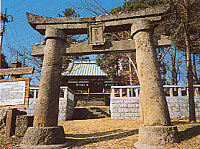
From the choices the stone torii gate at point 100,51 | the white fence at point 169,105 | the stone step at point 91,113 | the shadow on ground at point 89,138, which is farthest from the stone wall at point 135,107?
the stone torii gate at point 100,51

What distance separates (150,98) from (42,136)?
3123 mm

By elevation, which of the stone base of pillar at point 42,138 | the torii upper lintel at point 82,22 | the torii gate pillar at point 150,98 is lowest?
the stone base of pillar at point 42,138

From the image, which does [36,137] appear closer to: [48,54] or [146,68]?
[48,54]

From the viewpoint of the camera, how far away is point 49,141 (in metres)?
4.20

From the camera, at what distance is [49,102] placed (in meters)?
4.60

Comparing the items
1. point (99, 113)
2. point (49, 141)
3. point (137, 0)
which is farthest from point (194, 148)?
point (137, 0)

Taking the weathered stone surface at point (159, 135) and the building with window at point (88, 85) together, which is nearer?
the weathered stone surface at point (159, 135)

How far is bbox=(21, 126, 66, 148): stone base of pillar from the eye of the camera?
4.11 metres

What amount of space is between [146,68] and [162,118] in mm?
1420

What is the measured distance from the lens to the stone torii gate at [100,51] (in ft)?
13.4

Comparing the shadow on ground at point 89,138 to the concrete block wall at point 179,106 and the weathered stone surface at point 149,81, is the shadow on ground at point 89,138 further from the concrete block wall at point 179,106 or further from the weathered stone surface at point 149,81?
the concrete block wall at point 179,106

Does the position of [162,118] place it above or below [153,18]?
below

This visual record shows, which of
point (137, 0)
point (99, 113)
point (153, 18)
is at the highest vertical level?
point (137, 0)

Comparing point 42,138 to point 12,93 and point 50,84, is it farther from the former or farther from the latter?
point 12,93
